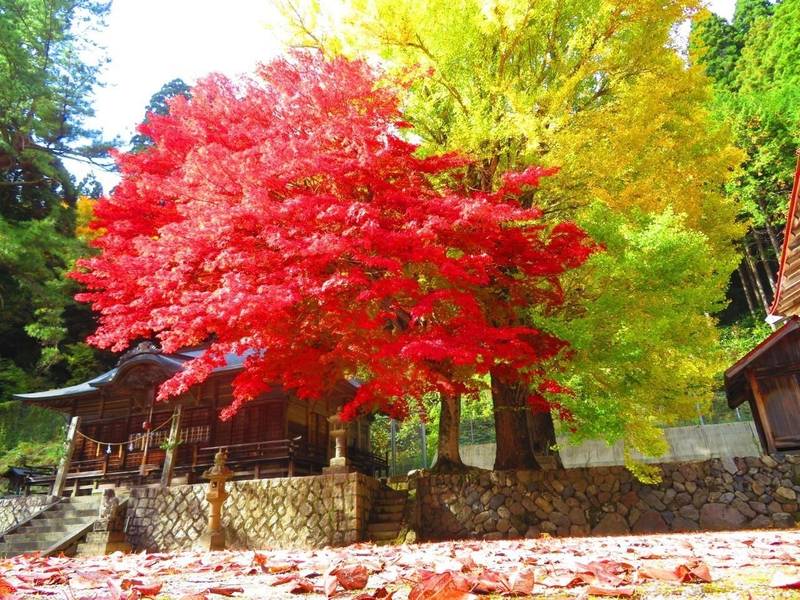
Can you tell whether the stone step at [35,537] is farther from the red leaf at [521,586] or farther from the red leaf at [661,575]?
the red leaf at [661,575]

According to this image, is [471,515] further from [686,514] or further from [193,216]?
[193,216]

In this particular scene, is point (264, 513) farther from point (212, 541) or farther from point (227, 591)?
point (227, 591)

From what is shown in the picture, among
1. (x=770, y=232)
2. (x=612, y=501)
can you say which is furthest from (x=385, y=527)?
(x=770, y=232)

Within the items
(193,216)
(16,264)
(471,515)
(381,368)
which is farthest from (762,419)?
(16,264)

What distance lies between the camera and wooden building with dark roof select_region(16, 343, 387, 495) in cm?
1459

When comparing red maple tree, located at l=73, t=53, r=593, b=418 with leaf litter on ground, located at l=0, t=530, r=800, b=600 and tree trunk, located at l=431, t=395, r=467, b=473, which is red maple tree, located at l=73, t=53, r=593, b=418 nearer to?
tree trunk, located at l=431, t=395, r=467, b=473

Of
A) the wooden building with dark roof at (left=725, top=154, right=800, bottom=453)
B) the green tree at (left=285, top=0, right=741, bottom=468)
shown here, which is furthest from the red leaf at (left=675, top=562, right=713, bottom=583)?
the wooden building with dark roof at (left=725, top=154, right=800, bottom=453)

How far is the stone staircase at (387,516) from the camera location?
1112cm

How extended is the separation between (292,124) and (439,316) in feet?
16.5

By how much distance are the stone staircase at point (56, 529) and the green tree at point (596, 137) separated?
10.4m

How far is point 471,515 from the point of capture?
11.1 m

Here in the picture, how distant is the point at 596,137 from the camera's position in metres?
10.3

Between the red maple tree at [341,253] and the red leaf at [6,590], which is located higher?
the red maple tree at [341,253]

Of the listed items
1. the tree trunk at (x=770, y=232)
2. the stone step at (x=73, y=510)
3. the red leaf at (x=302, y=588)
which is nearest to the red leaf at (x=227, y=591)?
the red leaf at (x=302, y=588)
